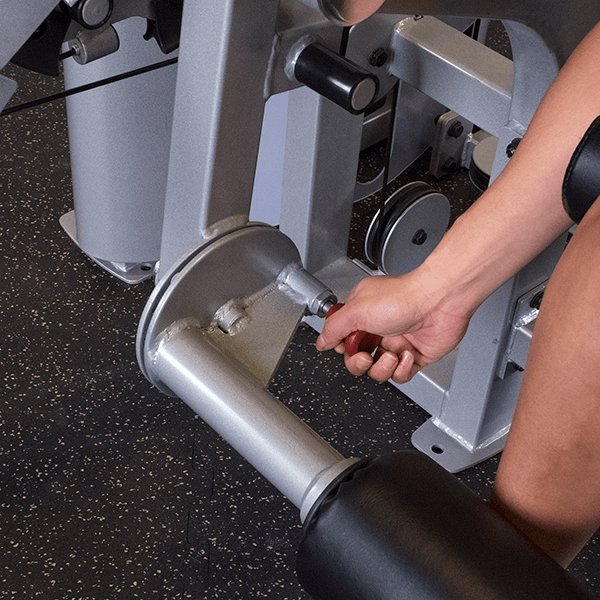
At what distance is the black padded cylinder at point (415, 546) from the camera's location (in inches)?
23.4

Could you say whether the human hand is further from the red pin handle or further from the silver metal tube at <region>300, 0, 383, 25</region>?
the silver metal tube at <region>300, 0, 383, 25</region>

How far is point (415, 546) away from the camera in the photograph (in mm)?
618

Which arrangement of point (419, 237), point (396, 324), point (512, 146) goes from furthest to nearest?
point (419, 237) < point (512, 146) < point (396, 324)

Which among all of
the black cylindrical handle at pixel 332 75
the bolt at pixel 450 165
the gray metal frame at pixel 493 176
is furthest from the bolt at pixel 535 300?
the bolt at pixel 450 165

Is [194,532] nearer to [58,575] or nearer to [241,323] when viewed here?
[58,575]

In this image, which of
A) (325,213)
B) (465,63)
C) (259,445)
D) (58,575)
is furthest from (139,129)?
(259,445)

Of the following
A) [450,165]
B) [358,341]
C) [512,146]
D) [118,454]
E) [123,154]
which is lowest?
[118,454]

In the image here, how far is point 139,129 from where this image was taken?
1.35m

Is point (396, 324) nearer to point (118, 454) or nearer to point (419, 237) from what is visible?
point (419, 237)

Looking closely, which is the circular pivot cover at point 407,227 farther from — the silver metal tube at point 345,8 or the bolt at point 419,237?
the silver metal tube at point 345,8

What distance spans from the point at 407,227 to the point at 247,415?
1.70 feet

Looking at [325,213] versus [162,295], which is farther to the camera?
[325,213]

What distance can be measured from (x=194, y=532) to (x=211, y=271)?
0.47 m

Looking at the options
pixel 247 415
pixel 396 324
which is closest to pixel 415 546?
pixel 247 415
